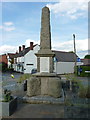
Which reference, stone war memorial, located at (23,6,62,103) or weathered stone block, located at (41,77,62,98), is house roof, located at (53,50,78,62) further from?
weathered stone block, located at (41,77,62,98)

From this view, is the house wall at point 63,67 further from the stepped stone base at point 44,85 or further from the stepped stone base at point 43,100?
the stepped stone base at point 43,100

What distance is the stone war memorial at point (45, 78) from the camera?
6.29 meters

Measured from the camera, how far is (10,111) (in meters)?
4.66

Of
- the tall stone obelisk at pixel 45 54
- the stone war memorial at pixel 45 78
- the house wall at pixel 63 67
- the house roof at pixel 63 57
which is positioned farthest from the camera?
the house roof at pixel 63 57

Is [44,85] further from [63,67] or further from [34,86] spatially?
[63,67]

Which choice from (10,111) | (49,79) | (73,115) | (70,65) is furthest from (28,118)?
(70,65)

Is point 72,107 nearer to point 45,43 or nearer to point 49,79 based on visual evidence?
point 49,79

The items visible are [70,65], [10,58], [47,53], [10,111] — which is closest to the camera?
[10,111]

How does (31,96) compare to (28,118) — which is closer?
(28,118)

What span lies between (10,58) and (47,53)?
1743 inches

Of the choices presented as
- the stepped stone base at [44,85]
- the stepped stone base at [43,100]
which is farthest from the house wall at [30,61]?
the stepped stone base at [43,100]

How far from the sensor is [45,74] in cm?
688

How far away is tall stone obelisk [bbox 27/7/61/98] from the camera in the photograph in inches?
251

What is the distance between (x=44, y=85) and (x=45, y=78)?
13.0 inches
